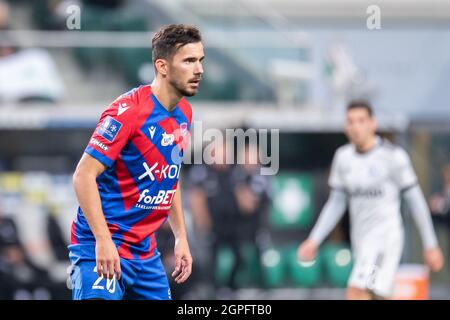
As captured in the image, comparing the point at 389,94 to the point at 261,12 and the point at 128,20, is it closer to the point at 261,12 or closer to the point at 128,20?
the point at 261,12

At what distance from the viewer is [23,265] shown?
14414mm

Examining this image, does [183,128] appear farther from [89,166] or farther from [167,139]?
[89,166]

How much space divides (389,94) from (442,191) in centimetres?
177

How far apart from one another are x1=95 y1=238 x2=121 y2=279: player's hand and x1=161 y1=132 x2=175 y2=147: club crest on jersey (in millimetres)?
714

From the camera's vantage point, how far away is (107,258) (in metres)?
6.34

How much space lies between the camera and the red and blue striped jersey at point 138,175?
6.68 meters

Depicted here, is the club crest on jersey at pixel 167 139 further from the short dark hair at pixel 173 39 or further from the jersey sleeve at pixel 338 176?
the jersey sleeve at pixel 338 176

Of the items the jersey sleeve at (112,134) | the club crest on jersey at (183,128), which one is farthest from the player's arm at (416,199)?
the jersey sleeve at (112,134)

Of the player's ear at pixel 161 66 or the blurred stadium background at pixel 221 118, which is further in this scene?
the blurred stadium background at pixel 221 118

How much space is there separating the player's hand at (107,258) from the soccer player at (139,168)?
20 centimetres

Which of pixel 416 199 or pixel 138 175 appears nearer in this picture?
pixel 138 175

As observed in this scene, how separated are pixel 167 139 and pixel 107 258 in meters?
0.84

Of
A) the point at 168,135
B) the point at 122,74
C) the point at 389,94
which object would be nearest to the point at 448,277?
the point at 389,94

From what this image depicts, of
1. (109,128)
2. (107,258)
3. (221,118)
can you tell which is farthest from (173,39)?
(221,118)
